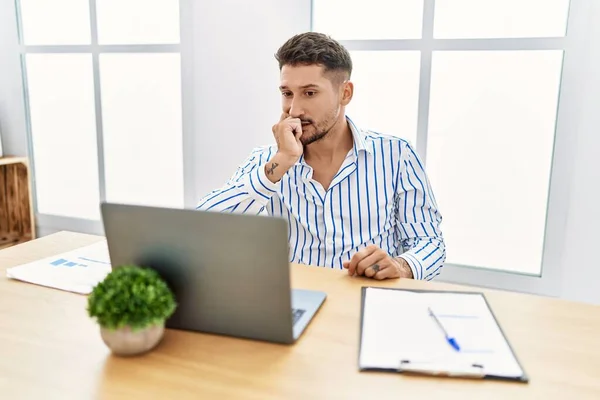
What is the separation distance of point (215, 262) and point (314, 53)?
901 mm

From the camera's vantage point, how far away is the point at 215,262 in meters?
0.85

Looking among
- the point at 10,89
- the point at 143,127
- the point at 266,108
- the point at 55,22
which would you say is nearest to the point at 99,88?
the point at 143,127

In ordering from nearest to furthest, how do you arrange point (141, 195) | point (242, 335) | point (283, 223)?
1. point (283, 223)
2. point (242, 335)
3. point (141, 195)

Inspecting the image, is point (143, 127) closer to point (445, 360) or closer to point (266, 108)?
point (266, 108)

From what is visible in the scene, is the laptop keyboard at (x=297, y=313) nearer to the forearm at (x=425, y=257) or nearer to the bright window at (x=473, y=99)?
the forearm at (x=425, y=257)

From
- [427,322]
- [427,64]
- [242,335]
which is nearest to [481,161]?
[427,64]

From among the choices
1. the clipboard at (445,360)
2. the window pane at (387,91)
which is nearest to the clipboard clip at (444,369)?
the clipboard at (445,360)

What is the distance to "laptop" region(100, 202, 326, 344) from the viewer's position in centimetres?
82

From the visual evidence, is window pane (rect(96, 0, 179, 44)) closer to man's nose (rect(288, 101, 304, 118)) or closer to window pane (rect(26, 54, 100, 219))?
window pane (rect(26, 54, 100, 219))

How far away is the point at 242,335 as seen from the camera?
0.90m

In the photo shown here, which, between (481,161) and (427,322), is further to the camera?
(481,161)

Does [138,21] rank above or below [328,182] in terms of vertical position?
above

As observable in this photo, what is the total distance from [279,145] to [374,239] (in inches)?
15.9

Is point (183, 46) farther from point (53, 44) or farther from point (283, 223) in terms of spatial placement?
point (283, 223)
